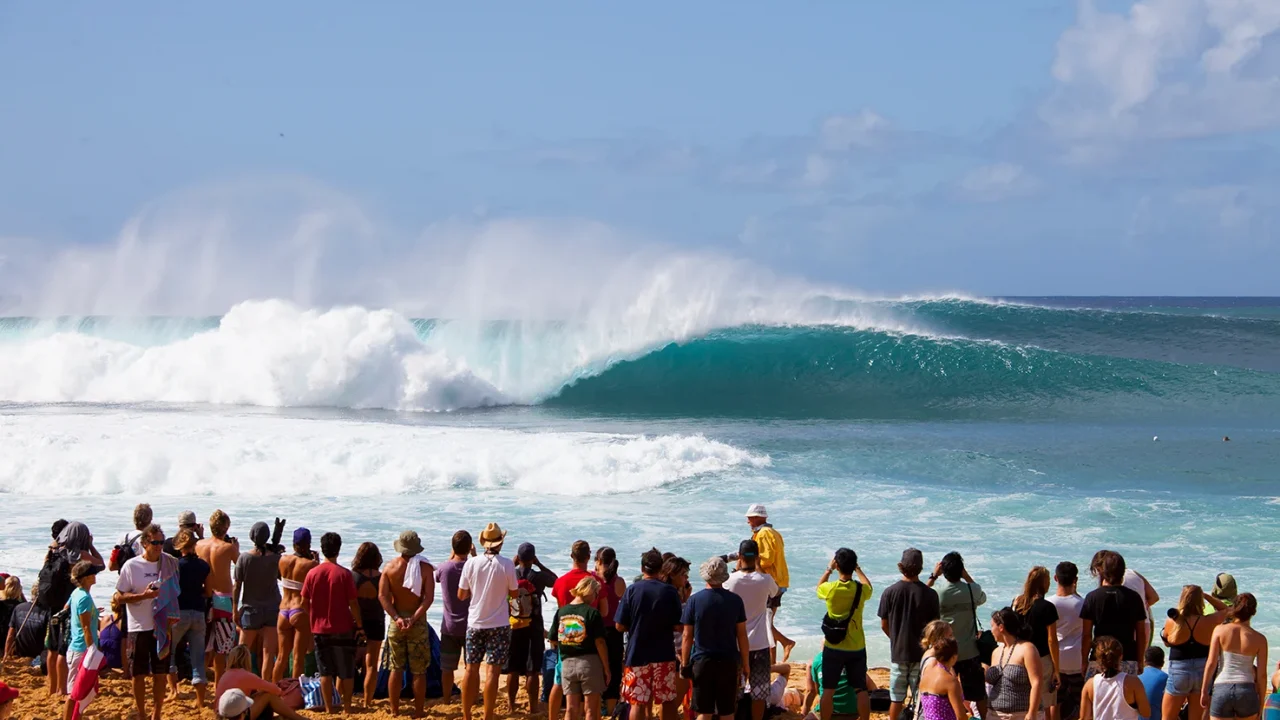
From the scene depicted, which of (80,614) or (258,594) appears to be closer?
(80,614)

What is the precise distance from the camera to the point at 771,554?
6.93 meters

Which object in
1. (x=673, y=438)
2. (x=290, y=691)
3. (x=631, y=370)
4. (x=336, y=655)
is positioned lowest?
(x=290, y=691)

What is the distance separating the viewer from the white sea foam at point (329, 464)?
612 inches

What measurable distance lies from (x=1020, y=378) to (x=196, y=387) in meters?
20.5

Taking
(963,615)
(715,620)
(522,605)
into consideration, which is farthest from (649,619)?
(963,615)

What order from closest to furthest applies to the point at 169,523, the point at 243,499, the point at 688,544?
the point at 688,544
the point at 169,523
the point at 243,499

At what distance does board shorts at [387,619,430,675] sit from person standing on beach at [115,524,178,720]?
123 cm

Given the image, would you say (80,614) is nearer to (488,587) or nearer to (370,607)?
(370,607)

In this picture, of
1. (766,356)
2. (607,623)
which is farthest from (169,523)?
→ (766,356)

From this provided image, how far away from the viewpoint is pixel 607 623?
21.7 ft

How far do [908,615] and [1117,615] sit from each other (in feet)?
3.33

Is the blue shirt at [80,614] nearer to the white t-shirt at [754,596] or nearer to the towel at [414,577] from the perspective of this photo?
the towel at [414,577]

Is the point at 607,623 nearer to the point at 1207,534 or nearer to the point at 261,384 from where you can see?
the point at 1207,534

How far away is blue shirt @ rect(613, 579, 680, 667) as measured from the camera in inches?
237
